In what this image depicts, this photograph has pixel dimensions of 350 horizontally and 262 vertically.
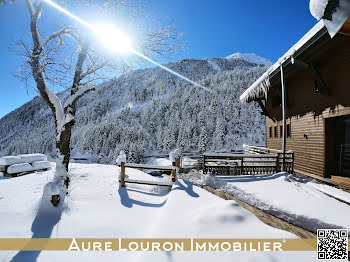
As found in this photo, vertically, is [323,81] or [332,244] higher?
[323,81]

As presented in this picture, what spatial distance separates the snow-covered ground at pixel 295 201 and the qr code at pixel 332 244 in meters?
0.28

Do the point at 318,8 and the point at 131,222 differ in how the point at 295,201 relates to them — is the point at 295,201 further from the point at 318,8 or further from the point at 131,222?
the point at 318,8

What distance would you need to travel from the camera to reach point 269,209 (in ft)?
15.7

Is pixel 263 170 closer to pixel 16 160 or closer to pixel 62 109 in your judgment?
pixel 62 109

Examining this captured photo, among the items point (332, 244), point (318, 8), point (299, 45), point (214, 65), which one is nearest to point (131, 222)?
point (332, 244)

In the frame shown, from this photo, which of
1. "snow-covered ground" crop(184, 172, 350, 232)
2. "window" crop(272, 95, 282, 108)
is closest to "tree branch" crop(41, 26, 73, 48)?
"snow-covered ground" crop(184, 172, 350, 232)

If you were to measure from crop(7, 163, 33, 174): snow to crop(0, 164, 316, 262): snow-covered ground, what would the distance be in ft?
14.6

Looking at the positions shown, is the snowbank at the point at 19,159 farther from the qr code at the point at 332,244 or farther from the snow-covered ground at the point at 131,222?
the qr code at the point at 332,244

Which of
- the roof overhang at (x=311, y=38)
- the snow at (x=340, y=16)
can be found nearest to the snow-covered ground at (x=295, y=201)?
the roof overhang at (x=311, y=38)

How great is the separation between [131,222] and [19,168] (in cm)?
1006

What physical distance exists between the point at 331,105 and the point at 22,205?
1281 centimetres

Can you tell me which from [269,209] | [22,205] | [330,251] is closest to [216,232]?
[330,251]

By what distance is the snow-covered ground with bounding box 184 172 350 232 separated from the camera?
412 centimetres

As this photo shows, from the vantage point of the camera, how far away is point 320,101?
30.0 ft
